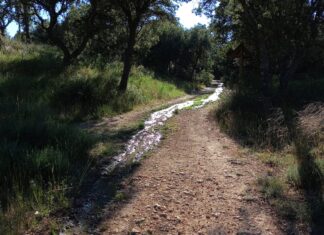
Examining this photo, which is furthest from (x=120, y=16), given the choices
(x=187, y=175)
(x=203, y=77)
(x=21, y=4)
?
(x=203, y=77)

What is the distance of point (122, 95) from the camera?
54.3 ft

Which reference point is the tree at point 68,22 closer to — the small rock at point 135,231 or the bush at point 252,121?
the bush at point 252,121

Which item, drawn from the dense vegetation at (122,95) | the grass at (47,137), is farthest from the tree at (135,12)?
the grass at (47,137)

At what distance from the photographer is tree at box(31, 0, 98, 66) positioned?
1958cm

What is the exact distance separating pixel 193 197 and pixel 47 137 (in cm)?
360

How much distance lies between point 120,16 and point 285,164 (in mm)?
14730

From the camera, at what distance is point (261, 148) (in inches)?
337

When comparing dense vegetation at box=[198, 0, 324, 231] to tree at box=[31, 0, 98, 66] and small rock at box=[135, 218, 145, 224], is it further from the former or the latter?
tree at box=[31, 0, 98, 66]

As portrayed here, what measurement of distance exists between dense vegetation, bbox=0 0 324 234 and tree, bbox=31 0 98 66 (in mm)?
56

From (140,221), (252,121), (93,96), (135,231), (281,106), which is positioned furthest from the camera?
(93,96)

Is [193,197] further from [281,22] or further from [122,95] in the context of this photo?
[281,22]

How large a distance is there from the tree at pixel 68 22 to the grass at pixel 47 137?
10.0ft

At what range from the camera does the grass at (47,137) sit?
5379mm

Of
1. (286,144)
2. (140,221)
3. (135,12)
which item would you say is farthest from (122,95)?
→ (140,221)
